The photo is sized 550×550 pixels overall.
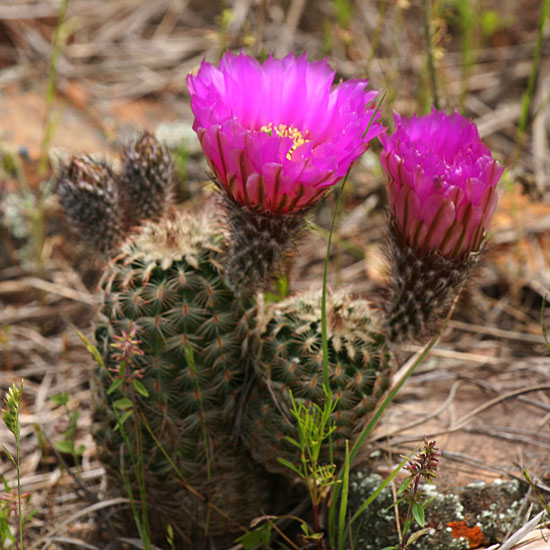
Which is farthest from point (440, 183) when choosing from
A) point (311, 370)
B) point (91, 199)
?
point (91, 199)

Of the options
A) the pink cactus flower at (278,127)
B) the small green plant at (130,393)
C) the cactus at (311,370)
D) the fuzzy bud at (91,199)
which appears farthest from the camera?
the fuzzy bud at (91,199)

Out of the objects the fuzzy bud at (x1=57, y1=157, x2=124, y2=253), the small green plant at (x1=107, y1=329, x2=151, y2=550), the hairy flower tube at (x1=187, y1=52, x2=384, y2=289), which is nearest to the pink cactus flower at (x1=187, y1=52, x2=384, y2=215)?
the hairy flower tube at (x1=187, y1=52, x2=384, y2=289)

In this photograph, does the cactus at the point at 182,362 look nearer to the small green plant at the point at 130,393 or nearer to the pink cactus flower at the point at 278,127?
the small green plant at the point at 130,393

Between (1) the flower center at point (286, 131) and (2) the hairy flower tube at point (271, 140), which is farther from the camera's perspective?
(1) the flower center at point (286, 131)

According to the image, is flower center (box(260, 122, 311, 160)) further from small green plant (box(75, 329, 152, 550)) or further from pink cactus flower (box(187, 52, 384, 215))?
small green plant (box(75, 329, 152, 550))

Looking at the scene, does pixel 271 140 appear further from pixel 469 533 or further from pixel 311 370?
pixel 469 533

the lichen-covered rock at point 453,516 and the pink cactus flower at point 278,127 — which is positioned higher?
the pink cactus flower at point 278,127

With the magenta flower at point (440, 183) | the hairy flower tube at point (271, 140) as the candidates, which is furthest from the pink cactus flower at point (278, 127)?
the magenta flower at point (440, 183)
